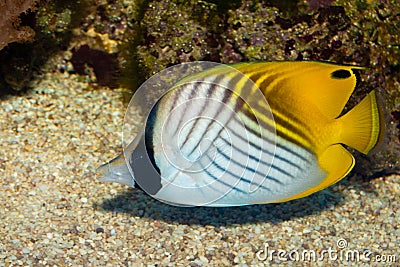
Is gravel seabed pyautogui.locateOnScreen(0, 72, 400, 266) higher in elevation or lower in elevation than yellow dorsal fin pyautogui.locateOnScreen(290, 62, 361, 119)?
lower

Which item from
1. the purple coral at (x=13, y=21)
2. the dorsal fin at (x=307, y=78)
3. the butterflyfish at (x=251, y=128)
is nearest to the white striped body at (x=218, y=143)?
the butterflyfish at (x=251, y=128)

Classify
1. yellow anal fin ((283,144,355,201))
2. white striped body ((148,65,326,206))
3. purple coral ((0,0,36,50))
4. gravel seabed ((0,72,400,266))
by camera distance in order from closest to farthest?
white striped body ((148,65,326,206)) → yellow anal fin ((283,144,355,201)) → gravel seabed ((0,72,400,266)) → purple coral ((0,0,36,50))

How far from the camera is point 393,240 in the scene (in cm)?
312

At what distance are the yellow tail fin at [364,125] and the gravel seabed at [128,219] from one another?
88 cm

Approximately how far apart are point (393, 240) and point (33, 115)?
2.80 m

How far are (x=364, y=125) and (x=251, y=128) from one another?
54cm

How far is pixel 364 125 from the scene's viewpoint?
234 cm

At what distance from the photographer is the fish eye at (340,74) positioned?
228cm

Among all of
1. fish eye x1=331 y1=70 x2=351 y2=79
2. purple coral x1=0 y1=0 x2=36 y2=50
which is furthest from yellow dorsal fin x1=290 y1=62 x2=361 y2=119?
purple coral x1=0 y1=0 x2=36 y2=50

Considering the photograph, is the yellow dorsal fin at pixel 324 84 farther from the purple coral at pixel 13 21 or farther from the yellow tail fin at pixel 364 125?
the purple coral at pixel 13 21

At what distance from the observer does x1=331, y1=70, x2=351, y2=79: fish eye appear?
228 centimetres

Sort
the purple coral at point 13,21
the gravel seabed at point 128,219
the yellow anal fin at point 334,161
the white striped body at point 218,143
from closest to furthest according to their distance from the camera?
the white striped body at point 218,143 → the yellow anal fin at point 334,161 → the gravel seabed at point 128,219 → the purple coral at point 13,21

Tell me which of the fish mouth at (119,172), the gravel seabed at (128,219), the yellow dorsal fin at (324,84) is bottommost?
the gravel seabed at (128,219)

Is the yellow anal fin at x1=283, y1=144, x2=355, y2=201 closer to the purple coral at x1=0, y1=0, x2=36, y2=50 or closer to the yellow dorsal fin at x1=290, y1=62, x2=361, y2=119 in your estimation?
the yellow dorsal fin at x1=290, y1=62, x2=361, y2=119
